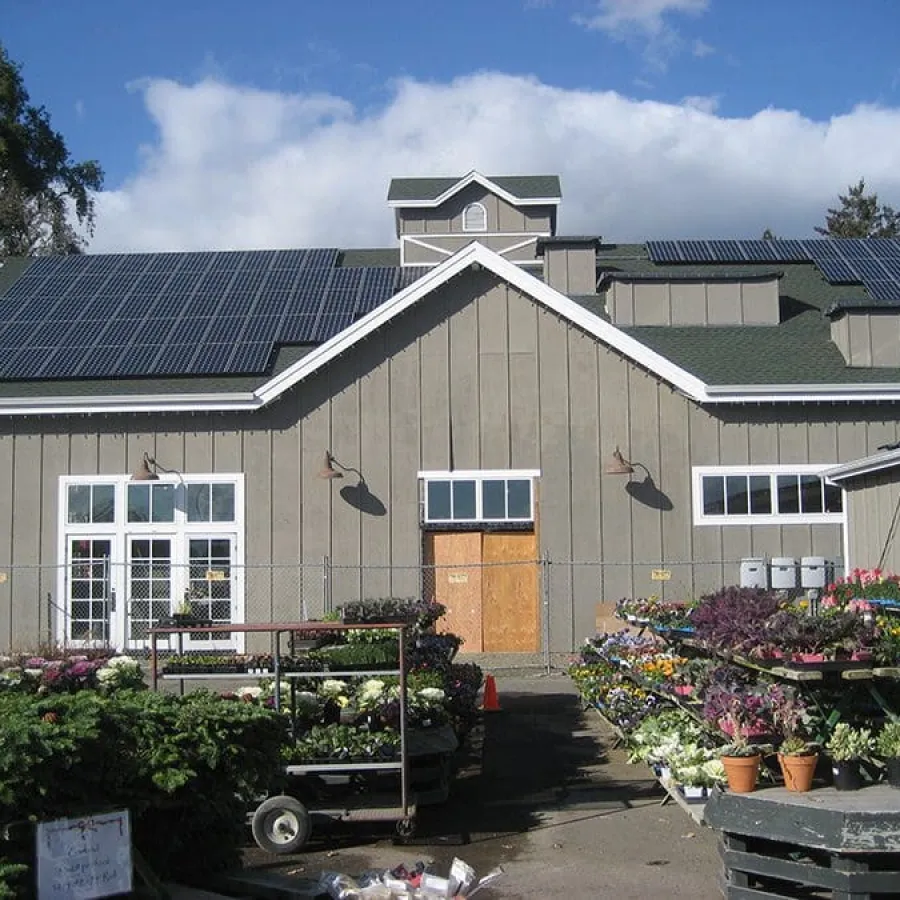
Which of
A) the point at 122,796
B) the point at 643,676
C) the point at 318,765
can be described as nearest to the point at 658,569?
the point at 643,676

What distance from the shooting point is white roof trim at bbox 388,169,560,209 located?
104 feet

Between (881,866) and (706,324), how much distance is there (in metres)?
18.1

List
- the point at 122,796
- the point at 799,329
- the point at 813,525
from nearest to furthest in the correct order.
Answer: the point at 122,796 < the point at 813,525 < the point at 799,329

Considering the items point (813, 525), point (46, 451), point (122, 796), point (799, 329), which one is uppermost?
point (799, 329)

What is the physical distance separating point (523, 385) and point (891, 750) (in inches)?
581

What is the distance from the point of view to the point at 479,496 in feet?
73.0

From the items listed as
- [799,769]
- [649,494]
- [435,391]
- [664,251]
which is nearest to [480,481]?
[435,391]

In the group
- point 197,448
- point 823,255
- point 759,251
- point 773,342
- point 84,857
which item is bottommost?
point 84,857

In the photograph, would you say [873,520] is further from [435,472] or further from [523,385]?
[435,472]

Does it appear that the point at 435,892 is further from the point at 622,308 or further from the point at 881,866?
the point at 622,308

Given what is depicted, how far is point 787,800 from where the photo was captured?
778 cm

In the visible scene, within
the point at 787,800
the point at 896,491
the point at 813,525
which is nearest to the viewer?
the point at 787,800

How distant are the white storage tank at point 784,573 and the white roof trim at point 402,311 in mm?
2806

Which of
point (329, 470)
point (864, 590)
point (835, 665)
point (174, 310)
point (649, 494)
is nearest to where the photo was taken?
point (835, 665)
